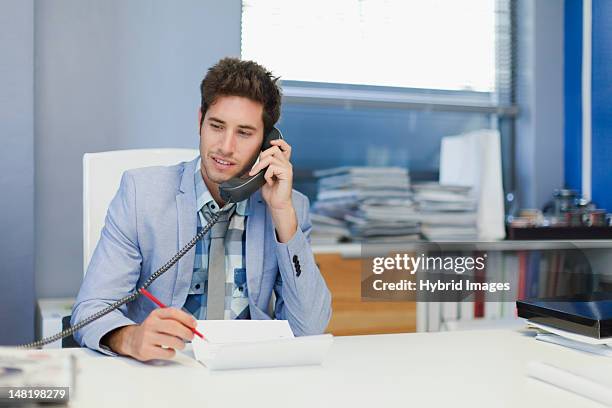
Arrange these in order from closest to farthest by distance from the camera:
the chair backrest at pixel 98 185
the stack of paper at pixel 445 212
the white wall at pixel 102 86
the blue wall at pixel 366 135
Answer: the chair backrest at pixel 98 185 < the white wall at pixel 102 86 < the stack of paper at pixel 445 212 < the blue wall at pixel 366 135

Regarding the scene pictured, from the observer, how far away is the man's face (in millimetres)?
1690

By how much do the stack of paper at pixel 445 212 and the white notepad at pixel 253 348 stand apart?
6.52ft

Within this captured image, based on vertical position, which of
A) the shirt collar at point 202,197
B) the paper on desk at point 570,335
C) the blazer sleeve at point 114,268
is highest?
the shirt collar at point 202,197

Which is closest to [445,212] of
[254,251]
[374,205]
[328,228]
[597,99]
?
[374,205]

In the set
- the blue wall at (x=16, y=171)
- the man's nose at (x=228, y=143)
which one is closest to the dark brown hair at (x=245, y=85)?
the man's nose at (x=228, y=143)

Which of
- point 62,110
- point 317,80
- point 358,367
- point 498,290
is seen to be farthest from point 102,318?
point 498,290

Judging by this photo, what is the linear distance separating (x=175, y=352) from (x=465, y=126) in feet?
8.82

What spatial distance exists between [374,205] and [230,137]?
4.81 feet

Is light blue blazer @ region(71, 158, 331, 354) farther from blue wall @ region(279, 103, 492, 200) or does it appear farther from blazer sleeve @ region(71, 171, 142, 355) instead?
blue wall @ region(279, 103, 492, 200)

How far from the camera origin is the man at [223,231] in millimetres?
1642

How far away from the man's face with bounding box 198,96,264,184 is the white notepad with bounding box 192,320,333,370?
52 cm

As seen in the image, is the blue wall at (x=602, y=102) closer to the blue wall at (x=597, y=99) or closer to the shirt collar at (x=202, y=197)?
the blue wall at (x=597, y=99)

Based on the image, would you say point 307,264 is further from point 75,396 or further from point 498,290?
point 498,290

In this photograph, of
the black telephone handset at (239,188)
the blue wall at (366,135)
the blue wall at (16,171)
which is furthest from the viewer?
the blue wall at (366,135)
